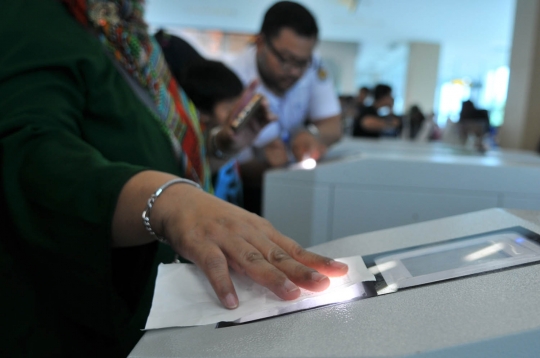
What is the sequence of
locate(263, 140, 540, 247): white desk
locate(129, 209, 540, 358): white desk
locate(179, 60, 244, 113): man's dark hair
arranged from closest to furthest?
locate(129, 209, 540, 358): white desk < locate(263, 140, 540, 247): white desk < locate(179, 60, 244, 113): man's dark hair

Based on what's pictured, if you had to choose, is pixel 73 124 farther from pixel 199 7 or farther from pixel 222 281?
pixel 199 7

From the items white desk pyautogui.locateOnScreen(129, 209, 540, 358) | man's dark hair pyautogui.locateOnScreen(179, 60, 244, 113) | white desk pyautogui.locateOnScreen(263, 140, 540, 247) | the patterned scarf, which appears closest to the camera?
white desk pyautogui.locateOnScreen(129, 209, 540, 358)

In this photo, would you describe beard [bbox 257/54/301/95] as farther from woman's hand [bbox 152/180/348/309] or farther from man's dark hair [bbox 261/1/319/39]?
woman's hand [bbox 152/180/348/309]

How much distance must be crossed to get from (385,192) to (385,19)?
537 cm

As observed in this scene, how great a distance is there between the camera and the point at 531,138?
146 cm

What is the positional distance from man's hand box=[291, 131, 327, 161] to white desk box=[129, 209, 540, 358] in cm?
79

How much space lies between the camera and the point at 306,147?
1.09m

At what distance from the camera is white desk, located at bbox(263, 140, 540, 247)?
74 centimetres

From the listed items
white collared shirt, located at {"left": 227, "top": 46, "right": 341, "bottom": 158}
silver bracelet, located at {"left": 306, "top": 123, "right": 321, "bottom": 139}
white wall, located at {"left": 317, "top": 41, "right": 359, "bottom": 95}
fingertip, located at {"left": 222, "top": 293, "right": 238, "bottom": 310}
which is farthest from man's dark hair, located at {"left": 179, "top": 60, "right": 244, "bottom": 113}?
white wall, located at {"left": 317, "top": 41, "right": 359, "bottom": 95}

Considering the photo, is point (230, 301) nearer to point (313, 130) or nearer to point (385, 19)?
point (313, 130)

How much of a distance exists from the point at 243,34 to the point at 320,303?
684 centimetres

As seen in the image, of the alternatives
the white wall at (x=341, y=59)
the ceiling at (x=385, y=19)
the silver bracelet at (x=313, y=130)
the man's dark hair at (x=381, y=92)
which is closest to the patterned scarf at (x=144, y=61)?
the silver bracelet at (x=313, y=130)

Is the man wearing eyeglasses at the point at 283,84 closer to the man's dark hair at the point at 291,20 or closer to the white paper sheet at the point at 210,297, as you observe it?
the man's dark hair at the point at 291,20

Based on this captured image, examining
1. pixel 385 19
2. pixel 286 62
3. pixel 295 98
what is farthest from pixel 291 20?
pixel 385 19
